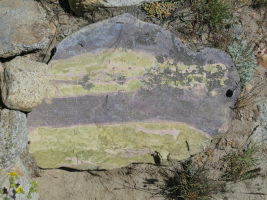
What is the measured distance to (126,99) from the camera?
443 centimetres

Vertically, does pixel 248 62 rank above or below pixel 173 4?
below

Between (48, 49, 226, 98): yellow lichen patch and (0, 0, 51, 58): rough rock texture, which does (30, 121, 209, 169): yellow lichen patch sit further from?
(0, 0, 51, 58): rough rock texture

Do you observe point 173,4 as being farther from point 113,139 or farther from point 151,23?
point 113,139

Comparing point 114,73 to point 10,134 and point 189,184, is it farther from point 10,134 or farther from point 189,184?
point 189,184

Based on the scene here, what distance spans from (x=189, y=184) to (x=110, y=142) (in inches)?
41.4

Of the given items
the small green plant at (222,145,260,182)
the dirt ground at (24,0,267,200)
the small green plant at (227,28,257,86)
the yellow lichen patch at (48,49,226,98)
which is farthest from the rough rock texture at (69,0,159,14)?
the small green plant at (222,145,260,182)

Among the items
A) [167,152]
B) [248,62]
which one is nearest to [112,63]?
[167,152]

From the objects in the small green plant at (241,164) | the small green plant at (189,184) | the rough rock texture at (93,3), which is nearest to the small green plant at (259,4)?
the rough rock texture at (93,3)

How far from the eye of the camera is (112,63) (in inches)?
175

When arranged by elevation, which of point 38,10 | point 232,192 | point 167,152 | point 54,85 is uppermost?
point 38,10

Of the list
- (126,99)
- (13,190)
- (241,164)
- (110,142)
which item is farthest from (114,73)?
(241,164)

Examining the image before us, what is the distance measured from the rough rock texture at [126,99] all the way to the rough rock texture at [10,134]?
14cm

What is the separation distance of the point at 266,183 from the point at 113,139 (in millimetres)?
1940

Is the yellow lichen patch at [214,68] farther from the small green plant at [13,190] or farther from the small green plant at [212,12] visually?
the small green plant at [13,190]
